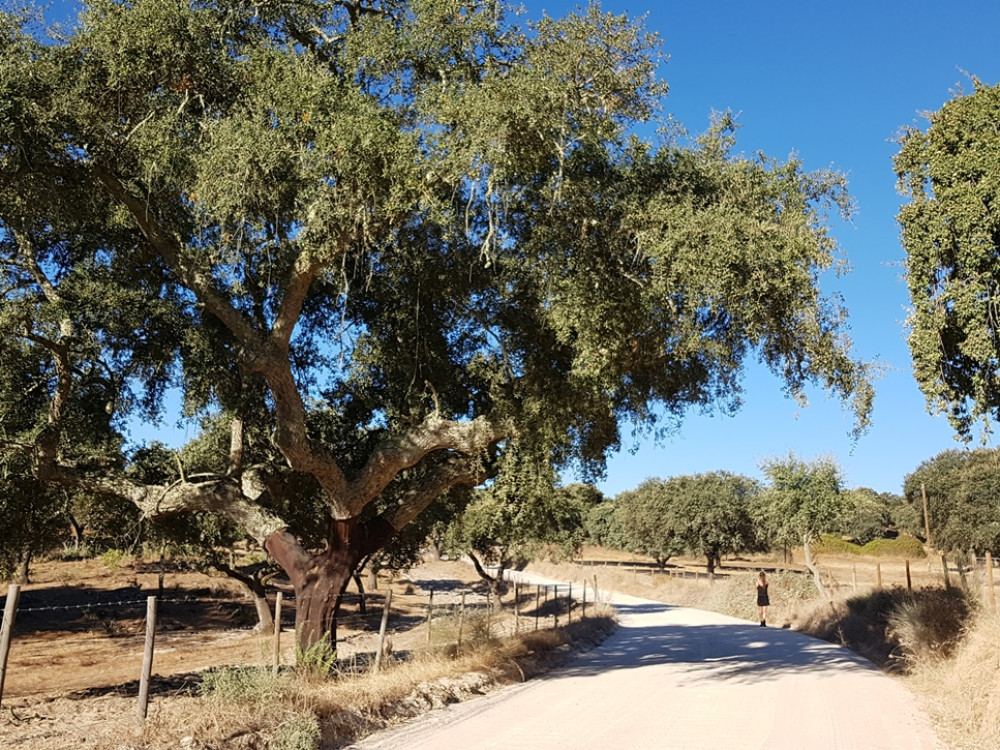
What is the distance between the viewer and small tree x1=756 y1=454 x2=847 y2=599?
30891 mm

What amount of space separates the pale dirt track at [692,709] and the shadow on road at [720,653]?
0.19 feet

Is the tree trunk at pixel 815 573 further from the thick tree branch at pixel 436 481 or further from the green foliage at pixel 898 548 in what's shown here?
the green foliage at pixel 898 548

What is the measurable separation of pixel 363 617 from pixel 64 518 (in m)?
23.9

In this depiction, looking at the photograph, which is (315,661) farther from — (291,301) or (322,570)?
(291,301)

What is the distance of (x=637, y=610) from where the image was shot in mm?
37719

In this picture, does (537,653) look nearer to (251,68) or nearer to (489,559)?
(251,68)

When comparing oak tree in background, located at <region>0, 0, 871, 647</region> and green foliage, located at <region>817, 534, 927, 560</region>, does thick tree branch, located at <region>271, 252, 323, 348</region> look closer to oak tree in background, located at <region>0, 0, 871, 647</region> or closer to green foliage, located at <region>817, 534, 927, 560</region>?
oak tree in background, located at <region>0, 0, 871, 647</region>

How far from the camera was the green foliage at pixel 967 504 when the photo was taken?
140ft

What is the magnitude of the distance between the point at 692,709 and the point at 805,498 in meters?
22.5

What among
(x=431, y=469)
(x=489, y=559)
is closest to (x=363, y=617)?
(x=489, y=559)

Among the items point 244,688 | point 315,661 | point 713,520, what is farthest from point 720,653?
point 713,520

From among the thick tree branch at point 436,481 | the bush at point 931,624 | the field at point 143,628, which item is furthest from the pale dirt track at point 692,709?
the thick tree branch at point 436,481

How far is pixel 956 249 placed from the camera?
11.7 m

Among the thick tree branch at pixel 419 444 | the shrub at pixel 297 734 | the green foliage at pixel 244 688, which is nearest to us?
the shrub at pixel 297 734
